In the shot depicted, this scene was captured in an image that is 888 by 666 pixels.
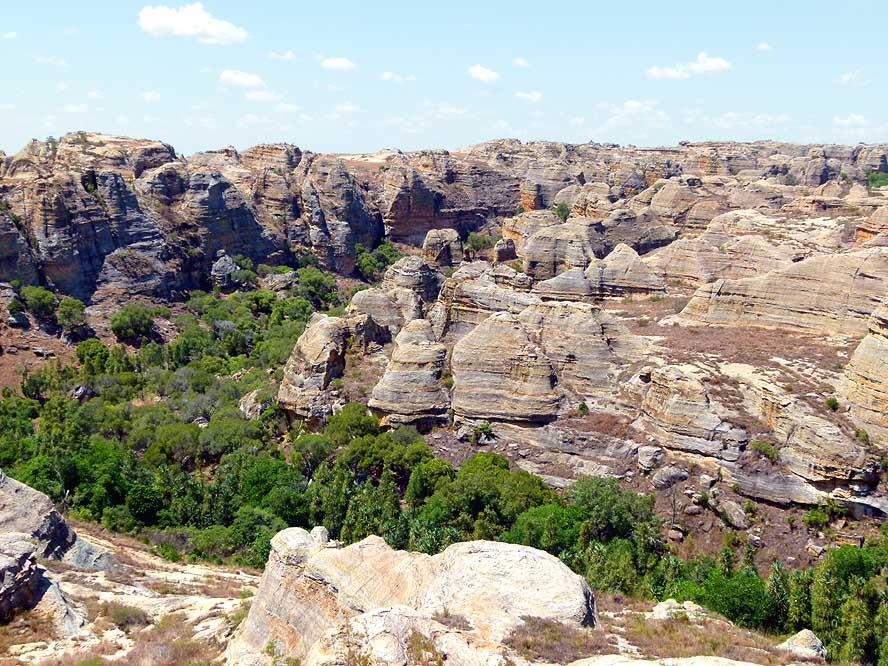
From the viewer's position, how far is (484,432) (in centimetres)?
3145

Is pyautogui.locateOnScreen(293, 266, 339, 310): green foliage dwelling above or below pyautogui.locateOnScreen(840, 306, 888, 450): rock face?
below

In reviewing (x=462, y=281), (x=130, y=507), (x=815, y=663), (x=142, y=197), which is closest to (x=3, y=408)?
(x=130, y=507)

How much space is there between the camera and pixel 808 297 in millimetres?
33969

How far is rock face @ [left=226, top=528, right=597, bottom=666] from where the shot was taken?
44.4 ft

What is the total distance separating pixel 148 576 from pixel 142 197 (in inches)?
1996

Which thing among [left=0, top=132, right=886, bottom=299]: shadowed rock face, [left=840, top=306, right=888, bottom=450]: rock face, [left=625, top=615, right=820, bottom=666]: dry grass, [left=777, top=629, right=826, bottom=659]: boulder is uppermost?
[left=0, top=132, right=886, bottom=299]: shadowed rock face

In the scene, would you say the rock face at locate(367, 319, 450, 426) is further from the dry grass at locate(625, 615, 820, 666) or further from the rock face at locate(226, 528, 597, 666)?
the dry grass at locate(625, 615, 820, 666)

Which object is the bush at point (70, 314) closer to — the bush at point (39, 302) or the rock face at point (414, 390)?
the bush at point (39, 302)

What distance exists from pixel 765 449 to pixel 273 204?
203 feet

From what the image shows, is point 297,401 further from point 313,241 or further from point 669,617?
point 313,241

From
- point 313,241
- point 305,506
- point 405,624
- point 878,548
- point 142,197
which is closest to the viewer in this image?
point 405,624

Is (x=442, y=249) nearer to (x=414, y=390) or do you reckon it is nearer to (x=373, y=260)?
(x=373, y=260)

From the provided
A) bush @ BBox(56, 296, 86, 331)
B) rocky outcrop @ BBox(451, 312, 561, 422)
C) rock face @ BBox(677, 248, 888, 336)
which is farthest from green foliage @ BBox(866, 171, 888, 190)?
bush @ BBox(56, 296, 86, 331)

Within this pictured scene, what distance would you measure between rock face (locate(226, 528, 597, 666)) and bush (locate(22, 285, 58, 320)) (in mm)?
41927
